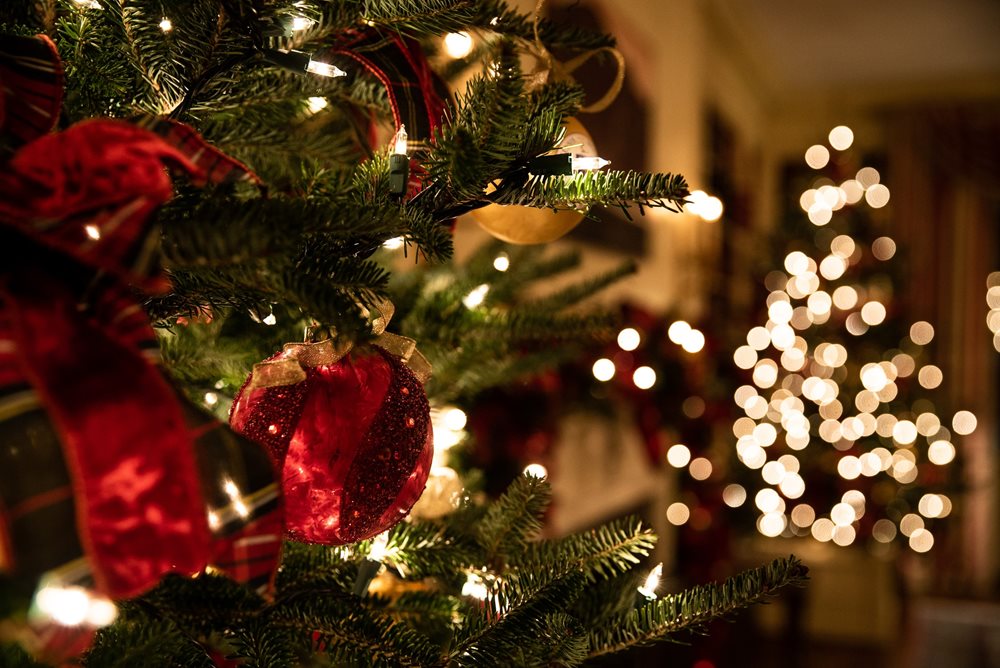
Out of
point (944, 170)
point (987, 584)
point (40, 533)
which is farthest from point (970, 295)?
point (40, 533)

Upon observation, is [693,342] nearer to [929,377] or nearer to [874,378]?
[874,378]

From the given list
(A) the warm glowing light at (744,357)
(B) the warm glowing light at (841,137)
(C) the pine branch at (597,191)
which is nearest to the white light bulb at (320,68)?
(C) the pine branch at (597,191)

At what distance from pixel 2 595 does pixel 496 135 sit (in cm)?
24

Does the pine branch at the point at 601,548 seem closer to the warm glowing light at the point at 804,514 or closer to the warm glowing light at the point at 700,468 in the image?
A: the warm glowing light at the point at 700,468

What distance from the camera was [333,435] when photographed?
1.26 ft

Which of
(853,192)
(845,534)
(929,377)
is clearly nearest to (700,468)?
(845,534)

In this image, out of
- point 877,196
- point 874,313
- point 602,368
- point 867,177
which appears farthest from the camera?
point 867,177

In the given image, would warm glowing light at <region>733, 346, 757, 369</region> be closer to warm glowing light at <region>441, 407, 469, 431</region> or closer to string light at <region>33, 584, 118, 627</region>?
warm glowing light at <region>441, 407, 469, 431</region>

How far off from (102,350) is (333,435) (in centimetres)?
14

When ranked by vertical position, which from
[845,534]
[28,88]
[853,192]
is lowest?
[845,534]

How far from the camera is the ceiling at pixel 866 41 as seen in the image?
11.8 feet

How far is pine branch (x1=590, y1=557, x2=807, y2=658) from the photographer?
363 mm

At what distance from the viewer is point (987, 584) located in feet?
14.7

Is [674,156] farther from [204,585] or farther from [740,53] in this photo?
[204,585]
